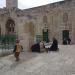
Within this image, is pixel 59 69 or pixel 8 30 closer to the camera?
pixel 59 69

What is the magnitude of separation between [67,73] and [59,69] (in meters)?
1.10

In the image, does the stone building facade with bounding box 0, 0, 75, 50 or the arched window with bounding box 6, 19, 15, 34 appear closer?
Answer: the stone building facade with bounding box 0, 0, 75, 50

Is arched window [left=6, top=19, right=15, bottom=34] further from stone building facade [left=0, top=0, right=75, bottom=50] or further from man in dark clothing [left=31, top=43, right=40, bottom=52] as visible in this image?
man in dark clothing [left=31, top=43, right=40, bottom=52]

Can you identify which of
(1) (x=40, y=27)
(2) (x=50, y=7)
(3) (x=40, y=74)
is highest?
(2) (x=50, y=7)

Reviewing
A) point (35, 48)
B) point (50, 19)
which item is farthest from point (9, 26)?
point (35, 48)

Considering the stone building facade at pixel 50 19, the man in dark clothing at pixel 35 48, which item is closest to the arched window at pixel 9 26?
the stone building facade at pixel 50 19

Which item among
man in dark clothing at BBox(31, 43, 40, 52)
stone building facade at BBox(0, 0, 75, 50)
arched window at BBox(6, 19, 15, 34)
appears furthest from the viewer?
arched window at BBox(6, 19, 15, 34)

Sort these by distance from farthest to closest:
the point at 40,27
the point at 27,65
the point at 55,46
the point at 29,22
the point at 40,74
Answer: the point at 40,27 < the point at 55,46 < the point at 29,22 < the point at 27,65 < the point at 40,74

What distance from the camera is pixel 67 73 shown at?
12.1m

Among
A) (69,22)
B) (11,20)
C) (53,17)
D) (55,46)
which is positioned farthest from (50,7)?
(55,46)

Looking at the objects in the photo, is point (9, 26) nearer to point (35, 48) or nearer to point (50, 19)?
point (50, 19)

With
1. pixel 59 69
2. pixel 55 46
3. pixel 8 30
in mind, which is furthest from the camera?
pixel 8 30

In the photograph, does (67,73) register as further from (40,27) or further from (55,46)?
(40,27)

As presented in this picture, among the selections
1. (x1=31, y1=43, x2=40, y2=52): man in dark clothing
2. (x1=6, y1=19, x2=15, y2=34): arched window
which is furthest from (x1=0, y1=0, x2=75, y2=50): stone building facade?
(x1=31, y1=43, x2=40, y2=52): man in dark clothing
